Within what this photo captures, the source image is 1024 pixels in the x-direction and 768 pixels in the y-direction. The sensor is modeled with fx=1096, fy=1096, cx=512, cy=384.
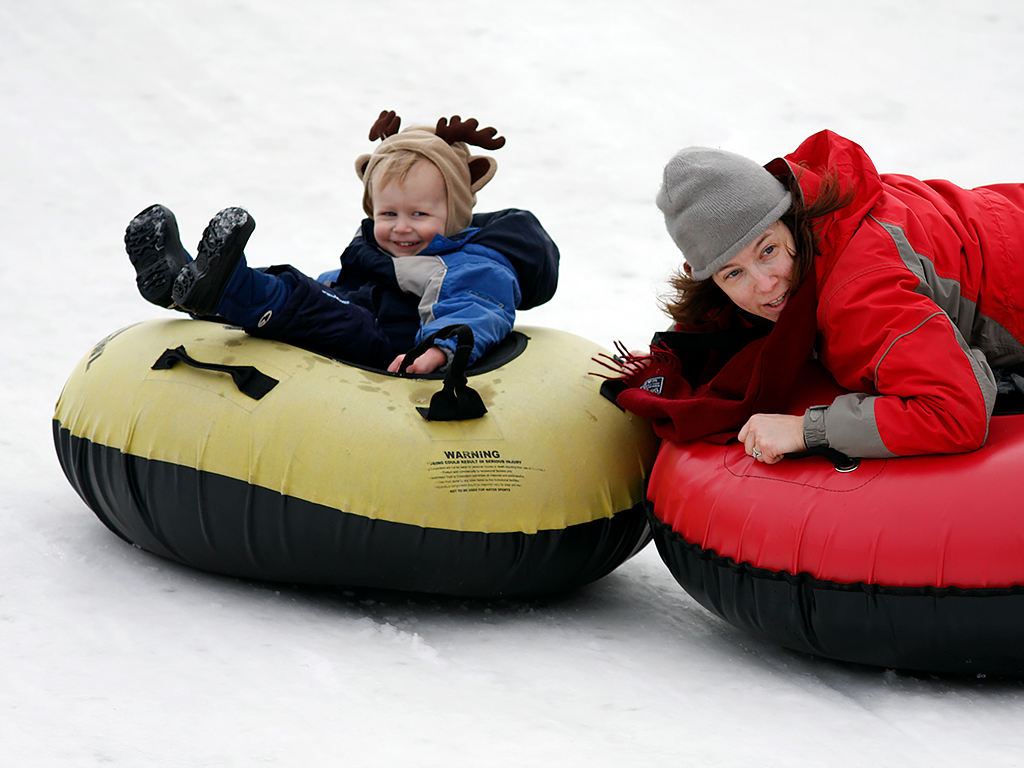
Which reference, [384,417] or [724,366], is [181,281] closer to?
[384,417]

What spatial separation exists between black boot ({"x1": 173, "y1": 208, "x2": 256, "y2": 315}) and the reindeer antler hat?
0.71 metres

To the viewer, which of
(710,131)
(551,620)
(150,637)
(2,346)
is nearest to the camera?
(150,637)

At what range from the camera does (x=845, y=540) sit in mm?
2180

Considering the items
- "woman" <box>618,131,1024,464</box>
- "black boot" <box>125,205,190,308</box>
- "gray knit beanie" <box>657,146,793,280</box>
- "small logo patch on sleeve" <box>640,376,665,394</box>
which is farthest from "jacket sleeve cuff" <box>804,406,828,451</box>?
"black boot" <box>125,205,190,308</box>

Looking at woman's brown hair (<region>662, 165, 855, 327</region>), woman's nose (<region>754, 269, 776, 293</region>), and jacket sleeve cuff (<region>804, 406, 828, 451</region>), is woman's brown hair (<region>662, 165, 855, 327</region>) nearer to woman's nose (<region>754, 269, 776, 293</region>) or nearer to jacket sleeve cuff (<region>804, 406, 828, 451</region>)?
woman's nose (<region>754, 269, 776, 293</region>)

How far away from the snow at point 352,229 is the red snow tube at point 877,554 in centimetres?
13

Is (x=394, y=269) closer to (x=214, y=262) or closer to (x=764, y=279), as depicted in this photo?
(x=214, y=262)

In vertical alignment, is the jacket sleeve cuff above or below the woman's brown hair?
below

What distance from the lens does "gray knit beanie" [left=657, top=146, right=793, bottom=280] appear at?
2324 millimetres

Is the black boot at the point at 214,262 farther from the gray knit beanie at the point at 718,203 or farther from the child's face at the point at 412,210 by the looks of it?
the gray knit beanie at the point at 718,203

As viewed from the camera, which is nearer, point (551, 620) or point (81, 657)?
point (81, 657)

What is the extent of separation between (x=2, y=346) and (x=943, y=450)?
13.7 feet

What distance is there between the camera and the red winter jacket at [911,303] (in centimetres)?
216

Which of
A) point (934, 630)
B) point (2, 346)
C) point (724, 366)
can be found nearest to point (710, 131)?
point (2, 346)
